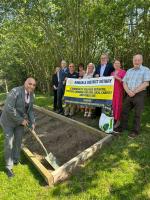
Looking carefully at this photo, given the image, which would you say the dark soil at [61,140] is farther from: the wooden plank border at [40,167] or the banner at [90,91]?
the banner at [90,91]

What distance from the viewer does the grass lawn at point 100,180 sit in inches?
174

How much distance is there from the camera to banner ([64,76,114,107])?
7.12 metres

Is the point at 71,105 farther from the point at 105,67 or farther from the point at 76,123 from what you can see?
the point at 105,67

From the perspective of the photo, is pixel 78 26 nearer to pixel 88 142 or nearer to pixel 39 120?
pixel 39 120

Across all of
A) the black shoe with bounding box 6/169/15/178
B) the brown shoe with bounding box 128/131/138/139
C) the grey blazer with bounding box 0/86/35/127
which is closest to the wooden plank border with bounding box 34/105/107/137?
the brown shoe with bounding box 128/131/138/139

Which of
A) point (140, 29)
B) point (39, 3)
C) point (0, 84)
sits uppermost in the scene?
point (39, 3)

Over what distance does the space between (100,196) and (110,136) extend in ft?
6.86

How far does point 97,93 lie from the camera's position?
752 cm

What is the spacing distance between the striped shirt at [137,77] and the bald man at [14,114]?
2.55m

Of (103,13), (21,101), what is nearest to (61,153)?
(21,101)

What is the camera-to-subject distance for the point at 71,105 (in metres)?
8.87

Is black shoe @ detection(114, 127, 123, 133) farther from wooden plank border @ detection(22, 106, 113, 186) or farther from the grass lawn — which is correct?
the grass lawn

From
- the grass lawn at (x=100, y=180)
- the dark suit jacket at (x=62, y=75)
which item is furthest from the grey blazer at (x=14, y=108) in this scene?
the dark suit jacket at (x=62, y=75)

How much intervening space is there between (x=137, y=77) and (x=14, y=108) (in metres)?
3.08
